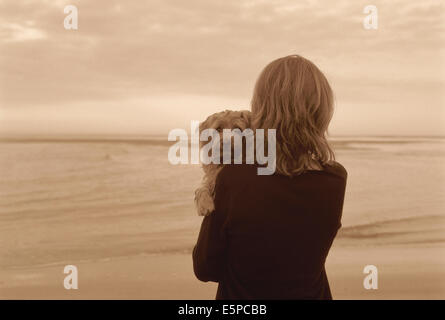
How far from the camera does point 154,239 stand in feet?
17.2

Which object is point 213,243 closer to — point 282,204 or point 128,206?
point 282,204

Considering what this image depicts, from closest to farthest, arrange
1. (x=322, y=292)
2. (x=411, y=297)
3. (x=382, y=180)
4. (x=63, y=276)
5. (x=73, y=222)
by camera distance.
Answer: (x=322, y=292) < (x=411, y=297) < (x=63, y=276) < (x=73, y=222) < (x=382, y=180)

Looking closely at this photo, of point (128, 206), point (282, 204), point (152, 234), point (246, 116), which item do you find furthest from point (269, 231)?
point (128, 206)

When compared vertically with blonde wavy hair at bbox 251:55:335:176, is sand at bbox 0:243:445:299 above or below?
below

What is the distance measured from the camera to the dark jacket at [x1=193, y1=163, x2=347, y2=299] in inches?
50.9

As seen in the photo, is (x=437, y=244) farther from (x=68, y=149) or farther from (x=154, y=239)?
(x=68, y=149)

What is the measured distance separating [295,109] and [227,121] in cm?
28

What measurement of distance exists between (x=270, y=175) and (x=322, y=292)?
0.45 m

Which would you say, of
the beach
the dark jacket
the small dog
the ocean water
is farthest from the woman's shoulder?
the ocean water

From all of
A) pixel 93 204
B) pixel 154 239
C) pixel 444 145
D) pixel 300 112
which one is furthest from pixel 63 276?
pixel 444 145

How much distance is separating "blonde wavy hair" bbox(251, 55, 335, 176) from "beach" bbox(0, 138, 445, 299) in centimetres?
273

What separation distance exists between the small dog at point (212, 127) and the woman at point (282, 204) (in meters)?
0.11

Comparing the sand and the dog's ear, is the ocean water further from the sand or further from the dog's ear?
the dog's ear

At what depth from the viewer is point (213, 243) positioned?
1.33 meters
